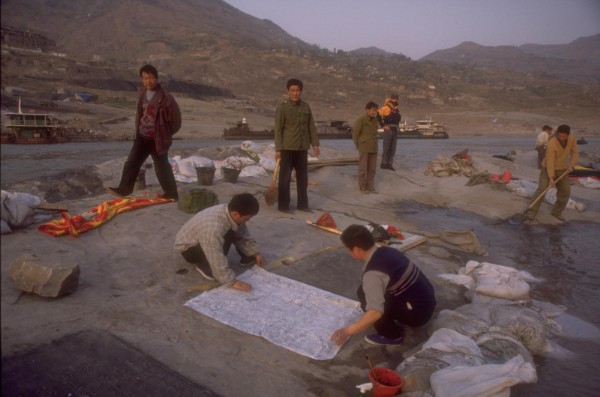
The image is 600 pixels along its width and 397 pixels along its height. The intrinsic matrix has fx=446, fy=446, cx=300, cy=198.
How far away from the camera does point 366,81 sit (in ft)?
183

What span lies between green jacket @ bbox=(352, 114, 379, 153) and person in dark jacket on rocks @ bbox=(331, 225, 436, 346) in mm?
5296

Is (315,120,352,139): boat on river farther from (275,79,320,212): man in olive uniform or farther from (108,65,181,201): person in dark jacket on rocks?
(108,65,181,201): person in dark jacket on rocks

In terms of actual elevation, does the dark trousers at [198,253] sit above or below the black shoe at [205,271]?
above

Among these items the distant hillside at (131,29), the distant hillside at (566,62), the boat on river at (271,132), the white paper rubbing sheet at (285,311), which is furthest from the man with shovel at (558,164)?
the distant hillside at (566,62)

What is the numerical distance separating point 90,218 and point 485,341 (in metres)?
3.82

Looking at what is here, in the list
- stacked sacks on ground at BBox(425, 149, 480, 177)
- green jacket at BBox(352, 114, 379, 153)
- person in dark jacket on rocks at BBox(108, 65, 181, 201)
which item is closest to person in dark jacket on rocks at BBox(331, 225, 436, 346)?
person in dark jacket on rocks at BBox(108, 65, 181, 201)

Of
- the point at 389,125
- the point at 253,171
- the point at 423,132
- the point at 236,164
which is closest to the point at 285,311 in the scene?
the point at 253,171

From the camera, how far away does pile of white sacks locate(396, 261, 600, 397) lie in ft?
8.00

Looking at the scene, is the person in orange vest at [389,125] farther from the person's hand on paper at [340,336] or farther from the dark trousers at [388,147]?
the person's hand on paper at [340,336]

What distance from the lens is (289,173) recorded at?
20.7 feet

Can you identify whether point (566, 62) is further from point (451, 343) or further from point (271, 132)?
point (451, 343)

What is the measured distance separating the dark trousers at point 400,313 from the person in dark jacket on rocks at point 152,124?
11.1 ft

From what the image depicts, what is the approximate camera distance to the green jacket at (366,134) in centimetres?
826

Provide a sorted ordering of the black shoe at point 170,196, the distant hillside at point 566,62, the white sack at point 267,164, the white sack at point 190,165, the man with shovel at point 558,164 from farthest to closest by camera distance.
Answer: the distant hillside at point 566,62
the white sack at point 267,164
the white sack at point 190,165
the man with shovel at point 558,164
the black shoe at point 170,196
